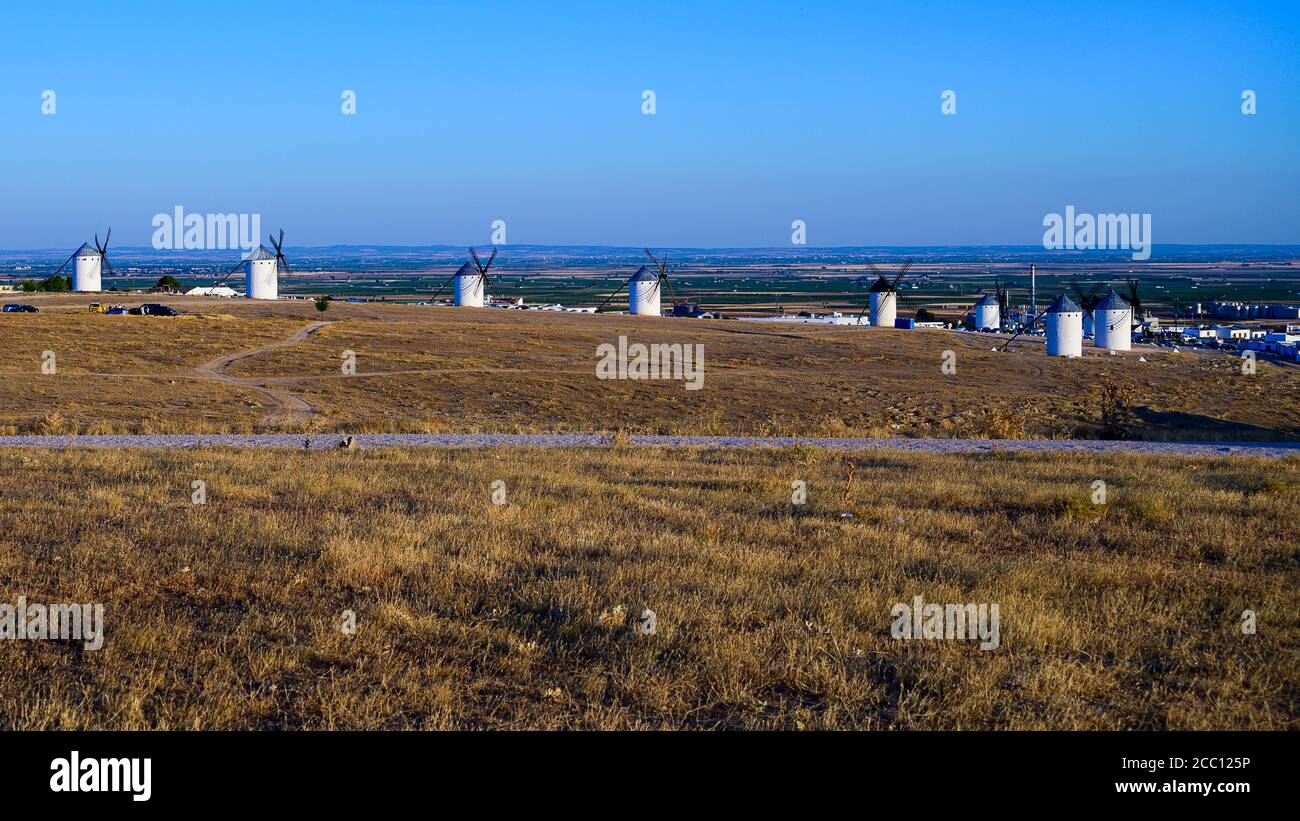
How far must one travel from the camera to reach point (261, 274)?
91938mm

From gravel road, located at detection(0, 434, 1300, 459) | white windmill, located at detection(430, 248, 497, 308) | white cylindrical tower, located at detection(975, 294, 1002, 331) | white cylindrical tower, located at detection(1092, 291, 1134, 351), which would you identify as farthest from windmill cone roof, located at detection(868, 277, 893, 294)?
gravel road, located at detection(0, 434, 1300, 459)

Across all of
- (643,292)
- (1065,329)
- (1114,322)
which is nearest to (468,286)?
(643,292)

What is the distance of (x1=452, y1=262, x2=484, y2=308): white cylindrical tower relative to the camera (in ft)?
325

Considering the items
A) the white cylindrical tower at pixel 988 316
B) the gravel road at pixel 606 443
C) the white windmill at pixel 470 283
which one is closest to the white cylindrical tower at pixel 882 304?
the white cylindrical tower at pixel 988 316

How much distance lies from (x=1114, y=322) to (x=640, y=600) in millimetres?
76416

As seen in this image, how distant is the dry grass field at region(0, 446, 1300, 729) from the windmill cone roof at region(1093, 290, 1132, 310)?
67.4 m

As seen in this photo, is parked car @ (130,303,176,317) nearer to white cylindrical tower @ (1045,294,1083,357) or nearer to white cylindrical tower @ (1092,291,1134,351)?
white cylindrical tower @ (1045,294,1083,357)

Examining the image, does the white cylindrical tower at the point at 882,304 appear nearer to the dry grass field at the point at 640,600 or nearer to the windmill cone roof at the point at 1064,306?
the windmill cone roof at the point at 1064,306

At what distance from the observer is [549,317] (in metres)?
82.5

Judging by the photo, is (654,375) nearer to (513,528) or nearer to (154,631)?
(513,528)

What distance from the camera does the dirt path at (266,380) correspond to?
3244 centimetres

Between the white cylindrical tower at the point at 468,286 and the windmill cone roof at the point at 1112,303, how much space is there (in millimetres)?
50192

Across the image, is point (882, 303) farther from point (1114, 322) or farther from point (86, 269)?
point (86, 269)
